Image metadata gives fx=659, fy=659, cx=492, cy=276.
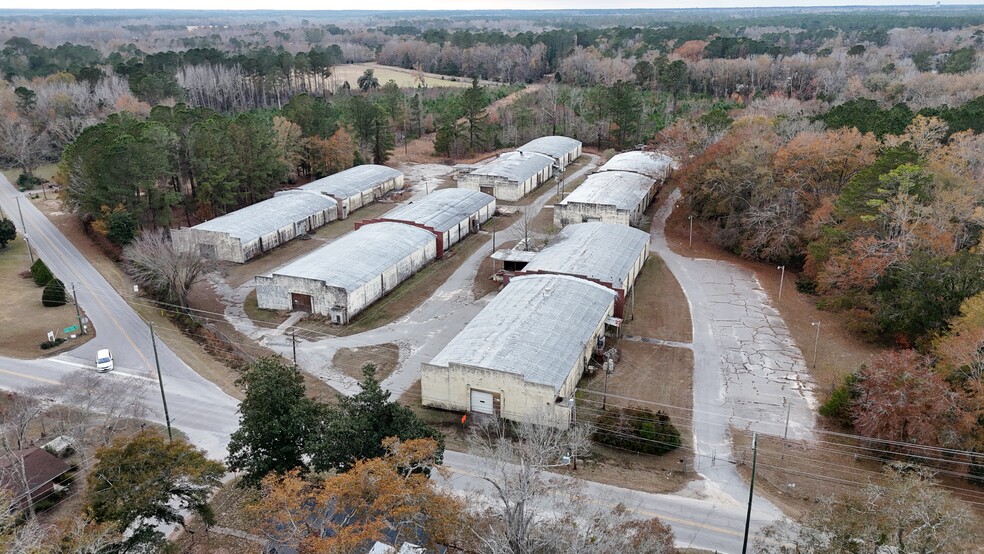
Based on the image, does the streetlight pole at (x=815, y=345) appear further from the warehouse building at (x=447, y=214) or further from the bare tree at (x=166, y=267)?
the bare tree at (x=166, y=267)

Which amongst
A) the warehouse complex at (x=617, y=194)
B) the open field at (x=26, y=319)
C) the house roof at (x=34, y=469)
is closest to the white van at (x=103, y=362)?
the open field at (x=26, y=319)

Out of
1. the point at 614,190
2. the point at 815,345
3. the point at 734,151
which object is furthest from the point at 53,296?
the point at 734,151

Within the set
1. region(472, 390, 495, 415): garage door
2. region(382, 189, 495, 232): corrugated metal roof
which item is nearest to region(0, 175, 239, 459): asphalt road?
region(472, 390, 495, 415): garage door

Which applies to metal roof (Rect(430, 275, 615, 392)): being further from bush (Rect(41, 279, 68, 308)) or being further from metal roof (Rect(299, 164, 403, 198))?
metal roof (Rect(299, 164, 403, 198))

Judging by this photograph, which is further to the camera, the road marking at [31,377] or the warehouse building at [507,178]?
the warehouse building at [507,178]

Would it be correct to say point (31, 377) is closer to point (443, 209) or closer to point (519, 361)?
point (519, 361)

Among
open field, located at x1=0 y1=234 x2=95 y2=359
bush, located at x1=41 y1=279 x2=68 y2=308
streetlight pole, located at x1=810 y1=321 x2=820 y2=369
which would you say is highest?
bush, located at x1=41 y1=279 x2=68 y2=308
